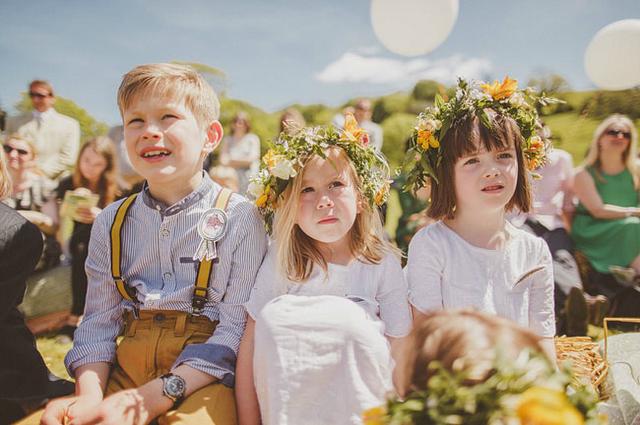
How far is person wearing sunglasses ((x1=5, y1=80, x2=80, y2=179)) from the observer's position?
603cm

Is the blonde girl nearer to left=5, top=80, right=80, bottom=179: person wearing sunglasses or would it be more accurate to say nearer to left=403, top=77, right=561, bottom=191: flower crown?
left=403, top=77, right=561, bottom=191: flower crown

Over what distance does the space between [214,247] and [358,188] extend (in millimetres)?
696

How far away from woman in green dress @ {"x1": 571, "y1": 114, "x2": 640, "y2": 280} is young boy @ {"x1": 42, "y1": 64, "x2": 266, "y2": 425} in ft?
14.9

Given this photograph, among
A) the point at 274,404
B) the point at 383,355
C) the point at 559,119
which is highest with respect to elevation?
the point at 559,119

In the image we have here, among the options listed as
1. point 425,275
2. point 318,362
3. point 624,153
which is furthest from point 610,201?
point 318,362

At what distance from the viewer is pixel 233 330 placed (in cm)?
196

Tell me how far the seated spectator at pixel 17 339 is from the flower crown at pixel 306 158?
3.32 ft

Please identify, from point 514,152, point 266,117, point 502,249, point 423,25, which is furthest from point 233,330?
point 266,117

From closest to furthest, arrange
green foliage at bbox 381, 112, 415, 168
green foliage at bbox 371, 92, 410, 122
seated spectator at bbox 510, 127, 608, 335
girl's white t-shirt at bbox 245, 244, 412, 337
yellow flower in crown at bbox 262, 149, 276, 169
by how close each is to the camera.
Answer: girl's white t-shirt at bbox 245, 244, 412, 337
yellow flower in crown at bbox 262, 149, 276, 169
seated spectator at bbox 510, 127, 608, 335
green foliage at bbox 381, 112, 415, 168
green foliage at bbox 371, 92, 410, 122

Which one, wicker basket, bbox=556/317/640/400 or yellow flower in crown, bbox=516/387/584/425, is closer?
yellow flower in crown, bbox=516/387/584/425

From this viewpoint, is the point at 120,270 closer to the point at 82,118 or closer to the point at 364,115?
the point at 364,115

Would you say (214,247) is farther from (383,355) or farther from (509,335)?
(509,335)

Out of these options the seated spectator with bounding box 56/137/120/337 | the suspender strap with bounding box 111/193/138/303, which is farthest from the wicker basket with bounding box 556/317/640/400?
the seated spectator with bounding box 56/137/120/337

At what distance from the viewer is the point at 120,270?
2037 millimetres
